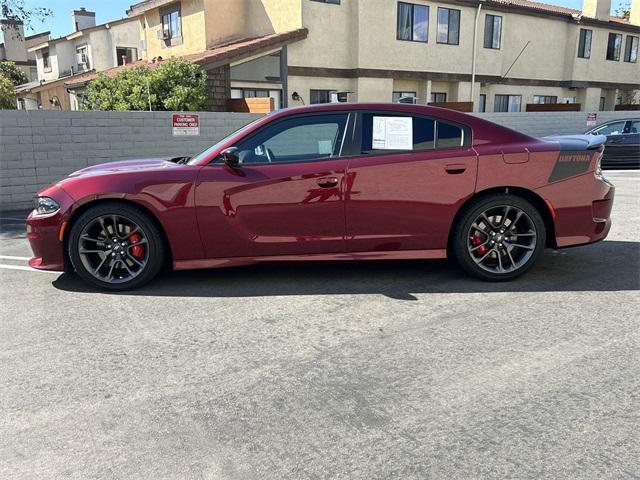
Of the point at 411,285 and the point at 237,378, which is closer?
the point at 237,378

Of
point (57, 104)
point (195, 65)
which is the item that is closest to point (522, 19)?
point (195, 65)

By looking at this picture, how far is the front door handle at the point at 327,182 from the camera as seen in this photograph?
4586mm

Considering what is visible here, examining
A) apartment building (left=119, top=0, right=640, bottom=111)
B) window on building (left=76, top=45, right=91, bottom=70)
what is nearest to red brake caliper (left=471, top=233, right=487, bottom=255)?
apartment building (left=119, top=0, right=640, bottom=111)

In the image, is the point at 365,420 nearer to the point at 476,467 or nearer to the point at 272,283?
the point at 476,467

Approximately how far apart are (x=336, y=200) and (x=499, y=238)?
155cm

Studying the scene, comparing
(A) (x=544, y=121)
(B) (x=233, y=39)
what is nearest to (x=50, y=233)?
(A) (x=544, y=121)

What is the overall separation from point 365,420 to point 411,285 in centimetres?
223

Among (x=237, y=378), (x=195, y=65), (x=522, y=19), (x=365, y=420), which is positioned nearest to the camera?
(x=365, y=420)

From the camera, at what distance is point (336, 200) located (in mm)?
4617

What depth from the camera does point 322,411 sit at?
284 cm

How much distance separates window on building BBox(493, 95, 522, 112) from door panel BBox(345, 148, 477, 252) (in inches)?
889

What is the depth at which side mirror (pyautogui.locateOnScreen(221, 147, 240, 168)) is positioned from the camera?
4504mm

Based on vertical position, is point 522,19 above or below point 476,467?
above

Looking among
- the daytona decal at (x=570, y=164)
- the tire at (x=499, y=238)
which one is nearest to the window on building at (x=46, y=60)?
the tire at (x=499, y=238)
